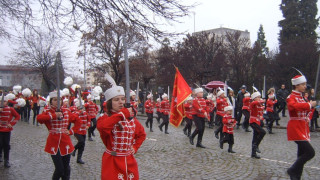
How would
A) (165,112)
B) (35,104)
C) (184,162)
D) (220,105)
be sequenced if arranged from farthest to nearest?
1. (35,104)
2. (165,112)
3. (220,105)
4. (184,162)

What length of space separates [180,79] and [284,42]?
31115 millimetres

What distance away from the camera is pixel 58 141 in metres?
5.39

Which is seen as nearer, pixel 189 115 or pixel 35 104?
pixel 189 115

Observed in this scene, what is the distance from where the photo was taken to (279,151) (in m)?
9.01

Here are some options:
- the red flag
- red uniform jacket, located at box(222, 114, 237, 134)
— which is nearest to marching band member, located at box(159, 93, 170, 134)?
the red flag

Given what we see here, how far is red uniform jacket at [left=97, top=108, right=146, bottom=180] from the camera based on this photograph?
3.62 m

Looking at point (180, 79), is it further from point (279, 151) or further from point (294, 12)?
point (294, 12)

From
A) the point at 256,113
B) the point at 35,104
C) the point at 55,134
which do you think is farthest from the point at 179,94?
the point at 35,104

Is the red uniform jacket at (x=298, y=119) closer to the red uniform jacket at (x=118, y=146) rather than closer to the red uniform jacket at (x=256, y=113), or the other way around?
the red uniform jacket at (x=256, y=113)

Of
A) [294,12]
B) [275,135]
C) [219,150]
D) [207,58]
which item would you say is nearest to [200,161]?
[219,150]

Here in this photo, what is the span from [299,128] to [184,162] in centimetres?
296

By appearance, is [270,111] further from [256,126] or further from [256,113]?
[256,126]

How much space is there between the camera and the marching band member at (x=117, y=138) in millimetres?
3625

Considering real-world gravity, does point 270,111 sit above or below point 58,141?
above
